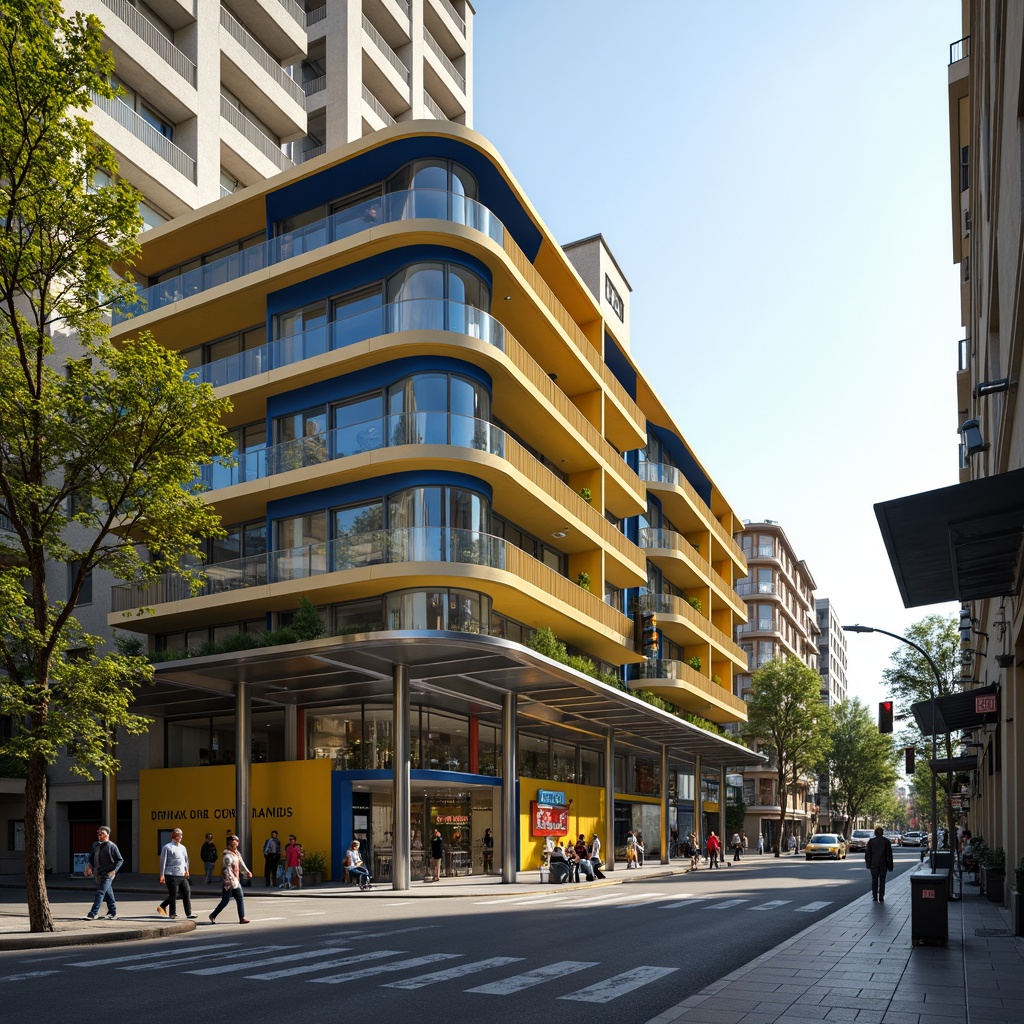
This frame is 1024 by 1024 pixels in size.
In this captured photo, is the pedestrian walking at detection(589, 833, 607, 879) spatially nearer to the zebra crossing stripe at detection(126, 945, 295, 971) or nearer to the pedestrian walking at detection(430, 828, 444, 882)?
the pedestrian walking at detection(430, 828, 444, 882)

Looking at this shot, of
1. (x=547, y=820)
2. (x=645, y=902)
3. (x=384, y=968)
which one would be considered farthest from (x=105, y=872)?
(x=547, y=820)

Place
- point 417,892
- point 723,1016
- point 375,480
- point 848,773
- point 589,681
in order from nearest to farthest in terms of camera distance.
Answer: point 723,1016 → point 417,892 → point 375,480 → point 589,681 → point 848,773

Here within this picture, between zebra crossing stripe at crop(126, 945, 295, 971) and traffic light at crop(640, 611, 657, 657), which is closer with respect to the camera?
zebra crossing stripe at crop(126, 945, 295, 971)

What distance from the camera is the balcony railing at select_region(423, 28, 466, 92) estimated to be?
57.9 m

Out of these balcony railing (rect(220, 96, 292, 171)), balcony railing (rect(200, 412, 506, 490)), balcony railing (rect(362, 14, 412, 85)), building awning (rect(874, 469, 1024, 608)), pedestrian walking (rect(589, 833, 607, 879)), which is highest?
balcony railing (rect(362, 14, 412, 85))

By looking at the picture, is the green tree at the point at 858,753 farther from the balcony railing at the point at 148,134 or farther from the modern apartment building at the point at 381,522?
the balcony railing at the point at 148,134

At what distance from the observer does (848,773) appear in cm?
10100

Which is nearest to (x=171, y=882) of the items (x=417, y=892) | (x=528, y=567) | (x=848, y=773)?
(x=417, y=892)

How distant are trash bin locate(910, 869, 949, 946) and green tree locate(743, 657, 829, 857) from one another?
61172mm

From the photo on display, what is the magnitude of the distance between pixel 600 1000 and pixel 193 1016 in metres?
4.11

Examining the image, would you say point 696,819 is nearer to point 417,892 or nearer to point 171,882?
point 417,892

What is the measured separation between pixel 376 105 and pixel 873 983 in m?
49.2

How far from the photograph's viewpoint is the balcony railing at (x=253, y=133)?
45.8m

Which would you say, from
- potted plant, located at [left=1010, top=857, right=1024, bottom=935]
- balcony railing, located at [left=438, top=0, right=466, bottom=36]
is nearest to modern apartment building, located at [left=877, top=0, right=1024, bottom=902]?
potted plant, located at [left=1010, top=857, right=1024, bottom=935]
